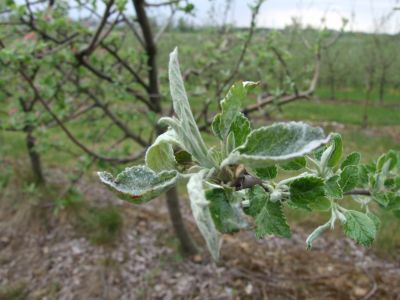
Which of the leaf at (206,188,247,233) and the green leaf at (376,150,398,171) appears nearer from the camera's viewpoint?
the leaf at (206,188,247,233)

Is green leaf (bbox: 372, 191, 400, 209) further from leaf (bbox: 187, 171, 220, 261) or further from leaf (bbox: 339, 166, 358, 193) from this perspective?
leaf (bbox: 187, 171, 220, 261)

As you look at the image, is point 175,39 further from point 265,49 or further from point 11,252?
point 11,252

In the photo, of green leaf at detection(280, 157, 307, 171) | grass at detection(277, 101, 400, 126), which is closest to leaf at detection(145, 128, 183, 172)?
green leaf at detection(280, 157, 307, 171)

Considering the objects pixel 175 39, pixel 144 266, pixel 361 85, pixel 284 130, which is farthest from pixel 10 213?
pixel 361 85

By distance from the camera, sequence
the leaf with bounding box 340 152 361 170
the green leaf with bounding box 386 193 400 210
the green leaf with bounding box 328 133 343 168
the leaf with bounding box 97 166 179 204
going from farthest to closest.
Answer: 1. the green leaf with bounding box 386 193 400 210
2. the leaf with bounding box 340 152 361 170
3. the green leaf with bounding box 328 133 343 168
4. the leaf with bounding box 97 166 179 204

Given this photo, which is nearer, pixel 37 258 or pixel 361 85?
pixel 37 258

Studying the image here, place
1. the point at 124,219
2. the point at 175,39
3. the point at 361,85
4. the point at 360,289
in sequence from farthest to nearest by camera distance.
Answer: 1. the point at 361,85
2. the point at 175,39
3. the point at 124,219
4. the point at 360,289
